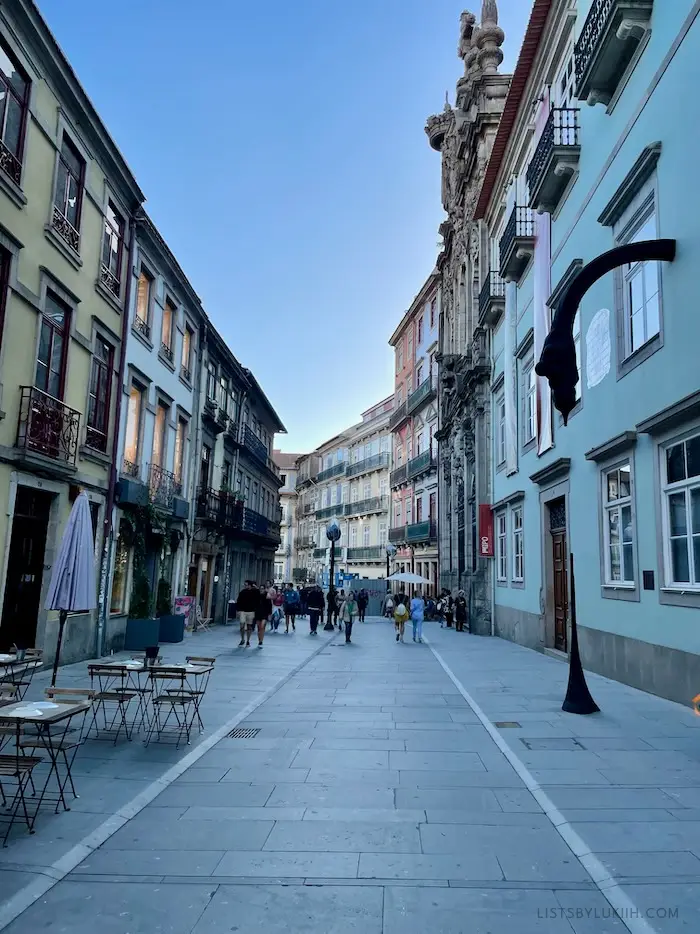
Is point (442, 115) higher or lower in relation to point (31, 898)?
higher

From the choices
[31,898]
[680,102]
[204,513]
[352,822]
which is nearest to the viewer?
[31,898]

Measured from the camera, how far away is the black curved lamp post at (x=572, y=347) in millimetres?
7852

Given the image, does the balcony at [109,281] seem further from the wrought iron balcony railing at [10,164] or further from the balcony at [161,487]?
the balcony at [161,487]

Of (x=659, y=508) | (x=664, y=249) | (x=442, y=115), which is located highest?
(x=442, y=115)

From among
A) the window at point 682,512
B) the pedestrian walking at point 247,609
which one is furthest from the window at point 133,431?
the window at point 682,512

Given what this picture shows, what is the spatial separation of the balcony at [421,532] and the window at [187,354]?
1833 cm

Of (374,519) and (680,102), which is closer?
(680,102)

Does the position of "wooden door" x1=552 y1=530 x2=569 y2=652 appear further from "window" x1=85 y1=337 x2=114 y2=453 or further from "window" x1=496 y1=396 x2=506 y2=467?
"window" x1=85 y1=337 x2=114 y2=453

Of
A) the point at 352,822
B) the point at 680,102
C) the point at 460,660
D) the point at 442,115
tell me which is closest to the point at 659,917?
the point at 352,822

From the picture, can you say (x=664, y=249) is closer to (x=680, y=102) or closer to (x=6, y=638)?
(x=680, y=102)

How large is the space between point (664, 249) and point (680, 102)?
1.89 m

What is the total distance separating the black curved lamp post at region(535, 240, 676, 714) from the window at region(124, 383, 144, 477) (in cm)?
1177

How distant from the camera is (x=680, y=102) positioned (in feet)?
30.2

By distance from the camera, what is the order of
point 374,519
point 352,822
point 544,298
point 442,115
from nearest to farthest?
point 352,822 → point 544,298 → point 442,115 → point 374,519
